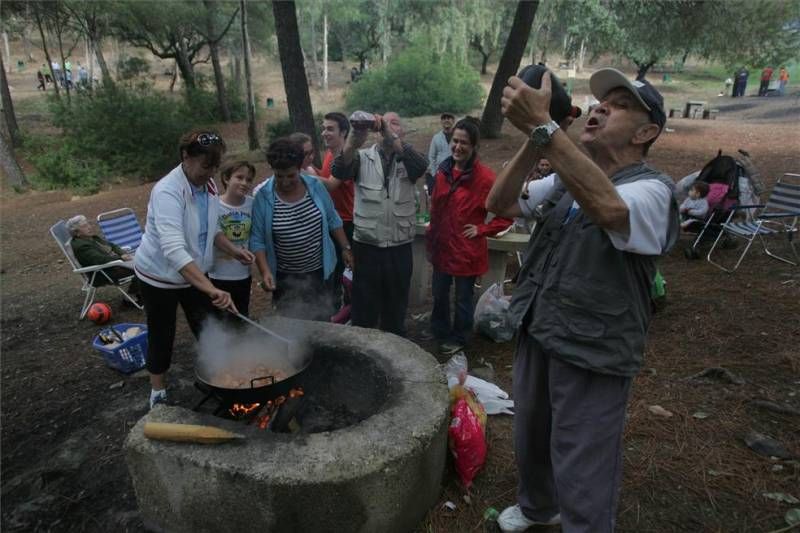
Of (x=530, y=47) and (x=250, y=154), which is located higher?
(x=530, y=47)

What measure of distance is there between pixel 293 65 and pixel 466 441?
755 cm

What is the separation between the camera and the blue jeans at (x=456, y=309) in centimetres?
412

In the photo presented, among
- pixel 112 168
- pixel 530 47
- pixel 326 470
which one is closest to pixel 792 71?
pixel 530 47

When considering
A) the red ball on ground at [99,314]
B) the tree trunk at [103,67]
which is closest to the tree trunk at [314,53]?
the tree trunk at [103,67]

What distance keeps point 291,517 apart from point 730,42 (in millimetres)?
17004

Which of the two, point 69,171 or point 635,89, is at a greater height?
point 635,89

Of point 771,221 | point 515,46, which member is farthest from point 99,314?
point 515,46

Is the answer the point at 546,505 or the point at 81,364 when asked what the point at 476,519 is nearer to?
the point at 546,505

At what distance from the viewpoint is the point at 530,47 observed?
125ft

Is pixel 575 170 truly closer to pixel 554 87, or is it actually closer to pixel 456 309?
pixel 554 87

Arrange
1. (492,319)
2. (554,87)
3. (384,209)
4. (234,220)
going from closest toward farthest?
A: (554,87) → (234,220) → (384,209) → (492,319)

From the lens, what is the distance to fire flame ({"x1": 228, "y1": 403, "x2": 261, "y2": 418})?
2698 millimetres

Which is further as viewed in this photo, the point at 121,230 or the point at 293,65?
the point at 293,65

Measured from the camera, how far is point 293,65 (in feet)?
27.5
